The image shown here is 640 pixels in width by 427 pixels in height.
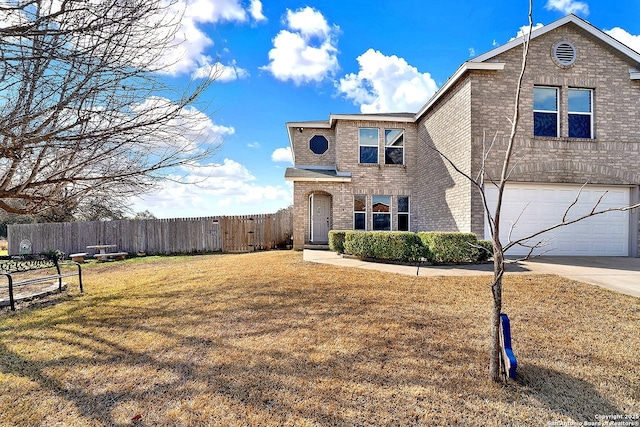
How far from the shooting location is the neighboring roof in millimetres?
13288

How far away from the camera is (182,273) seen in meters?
9.05

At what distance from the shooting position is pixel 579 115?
1066 cm

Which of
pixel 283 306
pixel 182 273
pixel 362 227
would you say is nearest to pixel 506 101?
pixel 362 227

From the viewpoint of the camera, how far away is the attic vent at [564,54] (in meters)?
10.5

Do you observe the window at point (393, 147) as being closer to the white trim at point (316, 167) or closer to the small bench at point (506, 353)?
the white trim at point (316, 167)

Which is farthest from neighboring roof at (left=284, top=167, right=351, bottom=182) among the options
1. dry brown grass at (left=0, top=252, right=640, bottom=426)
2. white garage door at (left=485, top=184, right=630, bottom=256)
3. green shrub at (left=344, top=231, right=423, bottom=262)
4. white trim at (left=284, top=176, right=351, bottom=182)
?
dry brown grass at (left=0, top=252, right=640, bottom=426)

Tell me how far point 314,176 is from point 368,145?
309 cm

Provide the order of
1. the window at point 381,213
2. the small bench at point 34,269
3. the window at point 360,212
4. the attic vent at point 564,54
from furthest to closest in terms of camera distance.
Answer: the window at point 381,213 → the window at point 360,212 → the attic vent at point 564,54 → the small bench at point 34,269

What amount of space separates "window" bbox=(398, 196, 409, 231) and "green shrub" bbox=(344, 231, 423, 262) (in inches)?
196

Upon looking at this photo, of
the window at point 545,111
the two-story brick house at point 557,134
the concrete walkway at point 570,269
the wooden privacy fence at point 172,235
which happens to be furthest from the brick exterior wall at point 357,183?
the window at point 545,111

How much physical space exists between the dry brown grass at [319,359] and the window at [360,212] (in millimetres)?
7914

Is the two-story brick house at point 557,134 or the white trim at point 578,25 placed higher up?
the white trim at point 578,25

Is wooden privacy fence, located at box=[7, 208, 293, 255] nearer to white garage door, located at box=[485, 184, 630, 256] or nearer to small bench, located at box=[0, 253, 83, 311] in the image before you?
small bench, located at box=[0, 253, 83, 311]

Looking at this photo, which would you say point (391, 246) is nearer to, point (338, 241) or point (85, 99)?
point (338, 241)
